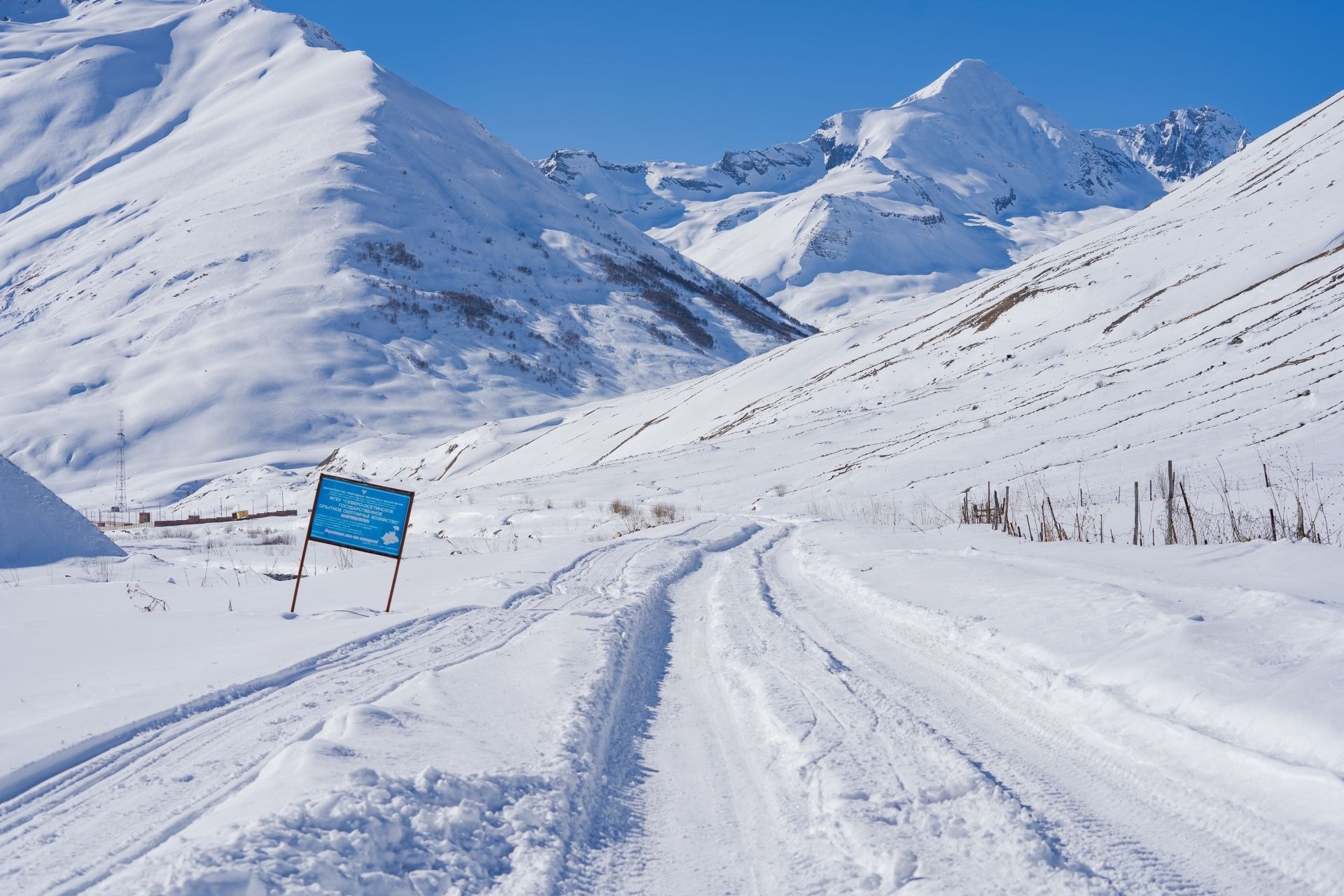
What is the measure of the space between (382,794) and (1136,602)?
18.3 ft

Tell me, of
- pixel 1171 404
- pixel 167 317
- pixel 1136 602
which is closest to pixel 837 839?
pixel 1136 602

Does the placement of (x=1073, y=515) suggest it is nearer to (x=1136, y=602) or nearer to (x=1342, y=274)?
(x=1136, y=602)

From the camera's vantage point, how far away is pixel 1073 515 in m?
16.4

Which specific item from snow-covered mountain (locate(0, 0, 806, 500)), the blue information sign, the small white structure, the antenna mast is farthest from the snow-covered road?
snow-covered mountain (locate(0, 0, 806, 500))

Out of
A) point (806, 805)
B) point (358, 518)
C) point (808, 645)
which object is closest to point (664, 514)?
point (358, 518)

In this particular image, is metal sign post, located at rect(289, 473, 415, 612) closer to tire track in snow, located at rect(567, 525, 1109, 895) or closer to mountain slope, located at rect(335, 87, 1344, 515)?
tire track in snow, located at rect(567, 525, 1109, 895)

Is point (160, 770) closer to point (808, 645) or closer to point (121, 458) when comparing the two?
point (808, 645)

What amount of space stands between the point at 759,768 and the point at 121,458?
74.9m

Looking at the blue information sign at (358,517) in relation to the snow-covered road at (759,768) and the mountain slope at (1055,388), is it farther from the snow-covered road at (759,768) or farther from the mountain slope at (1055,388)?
the mountain slope at (1055,388)

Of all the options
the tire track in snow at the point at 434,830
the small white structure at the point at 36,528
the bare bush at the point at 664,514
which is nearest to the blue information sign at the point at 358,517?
the tire track in snow at the point at 434,830

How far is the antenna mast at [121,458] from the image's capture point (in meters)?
58.6

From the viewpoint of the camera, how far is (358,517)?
995 cm

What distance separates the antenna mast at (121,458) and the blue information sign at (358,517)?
55434 millimetres

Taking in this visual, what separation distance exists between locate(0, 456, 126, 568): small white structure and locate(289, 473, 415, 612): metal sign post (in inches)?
281
